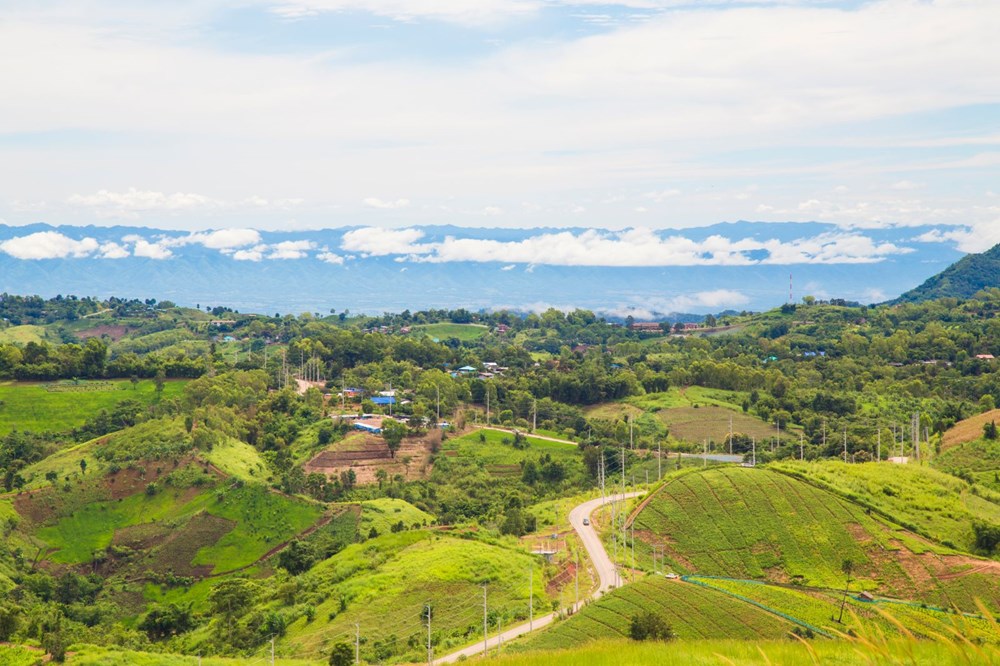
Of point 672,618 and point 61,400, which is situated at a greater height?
point 61,400

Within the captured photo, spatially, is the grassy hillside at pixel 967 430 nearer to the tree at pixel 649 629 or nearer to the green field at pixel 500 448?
the green field at pixel 500 448

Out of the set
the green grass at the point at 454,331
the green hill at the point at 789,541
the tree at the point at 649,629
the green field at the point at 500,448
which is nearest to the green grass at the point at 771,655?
the tree at the point at 649,629

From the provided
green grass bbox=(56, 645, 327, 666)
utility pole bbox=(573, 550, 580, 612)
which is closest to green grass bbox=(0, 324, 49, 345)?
utility pole bbox=(573, 550, 580, 612)

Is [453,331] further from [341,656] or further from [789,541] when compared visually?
[341,656]

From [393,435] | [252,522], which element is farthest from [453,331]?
[252,522]

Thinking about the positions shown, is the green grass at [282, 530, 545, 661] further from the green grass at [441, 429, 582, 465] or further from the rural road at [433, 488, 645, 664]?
the green grass at [441, 429, 582, 465]
